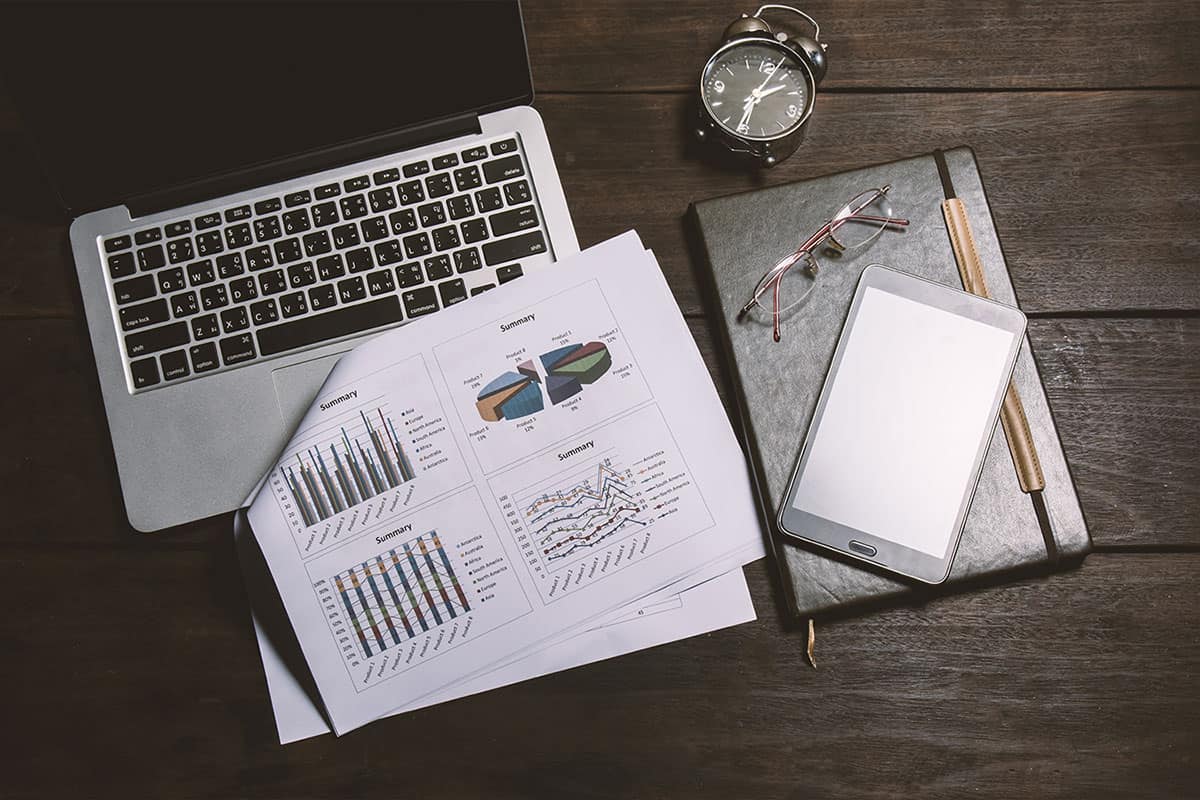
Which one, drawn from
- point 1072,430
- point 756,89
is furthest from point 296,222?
point 1072,430

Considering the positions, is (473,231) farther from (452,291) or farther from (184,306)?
(184,306)

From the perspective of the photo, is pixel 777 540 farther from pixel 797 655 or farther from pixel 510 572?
pixel 510 572

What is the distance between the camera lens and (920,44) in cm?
70

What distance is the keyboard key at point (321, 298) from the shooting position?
647 mm

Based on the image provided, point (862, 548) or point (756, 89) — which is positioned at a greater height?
point (756, 89)

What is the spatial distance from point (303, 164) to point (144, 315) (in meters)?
0.16

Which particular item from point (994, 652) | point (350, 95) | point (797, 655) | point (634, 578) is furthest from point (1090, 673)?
point (350, 95)

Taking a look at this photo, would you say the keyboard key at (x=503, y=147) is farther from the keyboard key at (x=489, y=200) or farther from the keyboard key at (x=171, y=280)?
the keyboard key at (x=171, y=280)

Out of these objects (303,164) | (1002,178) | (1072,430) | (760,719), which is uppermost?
(303,164)

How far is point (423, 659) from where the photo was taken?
62 centimetres

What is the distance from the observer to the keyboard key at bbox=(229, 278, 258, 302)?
0.65m

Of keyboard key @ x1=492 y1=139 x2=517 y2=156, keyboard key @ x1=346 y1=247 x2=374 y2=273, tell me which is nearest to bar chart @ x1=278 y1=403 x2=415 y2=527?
keyboard key @ x1=346 y1=247 x2=374 y2=273

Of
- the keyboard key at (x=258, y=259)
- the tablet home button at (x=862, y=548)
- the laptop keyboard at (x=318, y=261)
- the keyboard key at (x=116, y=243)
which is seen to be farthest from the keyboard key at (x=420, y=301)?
the tablet home button at (x=862, y=548)

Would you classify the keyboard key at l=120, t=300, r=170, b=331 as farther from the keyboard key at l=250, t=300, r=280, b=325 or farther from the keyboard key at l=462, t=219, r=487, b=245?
the keyboard key at l=462, t=219, r=487, b=245
